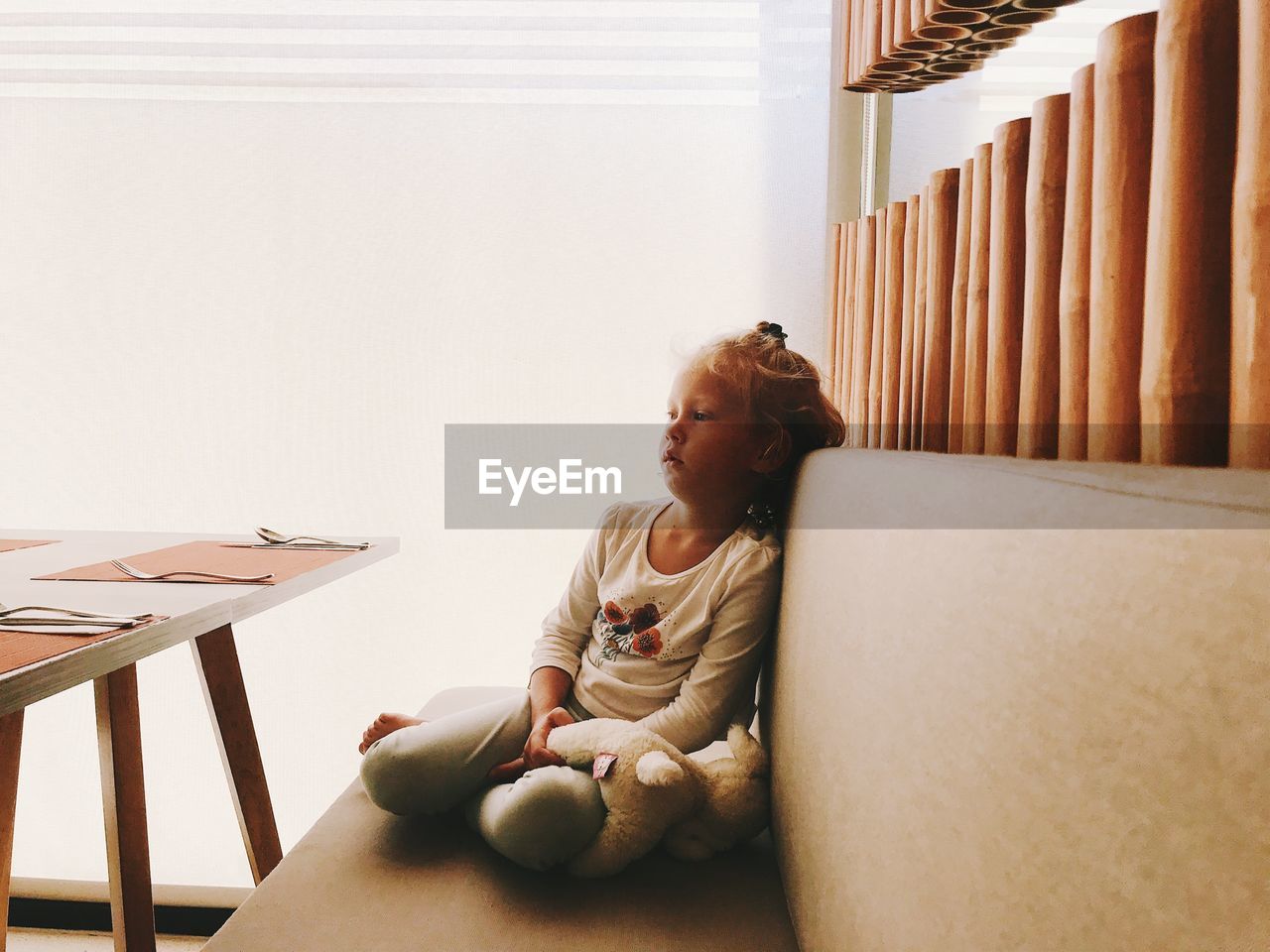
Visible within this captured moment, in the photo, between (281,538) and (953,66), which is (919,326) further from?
(281,538)

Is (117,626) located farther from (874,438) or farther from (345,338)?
(345,338)

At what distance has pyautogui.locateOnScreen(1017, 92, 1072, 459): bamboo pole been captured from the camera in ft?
2.37

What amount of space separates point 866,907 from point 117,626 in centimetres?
76

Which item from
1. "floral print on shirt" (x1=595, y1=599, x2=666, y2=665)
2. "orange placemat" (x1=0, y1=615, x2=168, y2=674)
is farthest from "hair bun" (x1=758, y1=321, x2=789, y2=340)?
→ "orange placemat" (x1=0, y1=615, x2=168, y2=674)

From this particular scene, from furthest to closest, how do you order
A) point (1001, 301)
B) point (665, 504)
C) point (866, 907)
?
point (665, 504) → point (1001, 301) → point (866, 907)

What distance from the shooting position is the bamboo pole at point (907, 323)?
3.52ft

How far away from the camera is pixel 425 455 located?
74.5 inches

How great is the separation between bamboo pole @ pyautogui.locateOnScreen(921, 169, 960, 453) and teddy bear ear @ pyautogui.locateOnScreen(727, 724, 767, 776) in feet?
1.41

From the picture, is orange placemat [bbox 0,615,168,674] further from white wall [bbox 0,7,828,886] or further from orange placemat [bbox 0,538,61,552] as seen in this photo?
white wall [bbox 0,7,828,886]

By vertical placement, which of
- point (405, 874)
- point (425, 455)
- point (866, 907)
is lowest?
point (405, 874)

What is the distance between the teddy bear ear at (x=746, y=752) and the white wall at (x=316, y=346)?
32.5 inches

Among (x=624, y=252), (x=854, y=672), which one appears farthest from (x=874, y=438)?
(x=624, y=252)

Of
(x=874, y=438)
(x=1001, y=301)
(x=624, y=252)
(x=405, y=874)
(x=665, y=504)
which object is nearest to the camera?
(x=1001, y=301)

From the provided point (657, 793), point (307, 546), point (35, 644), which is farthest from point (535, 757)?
point (307, 546)
